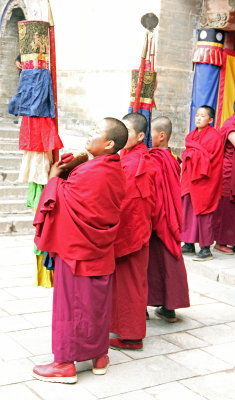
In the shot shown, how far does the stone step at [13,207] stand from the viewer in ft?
26.1

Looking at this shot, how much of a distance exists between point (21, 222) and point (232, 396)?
463 cm

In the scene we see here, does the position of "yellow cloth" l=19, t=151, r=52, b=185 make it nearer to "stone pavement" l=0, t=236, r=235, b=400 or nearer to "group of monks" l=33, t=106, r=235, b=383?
"group of monks" l=33, t=106, r=235, b=383

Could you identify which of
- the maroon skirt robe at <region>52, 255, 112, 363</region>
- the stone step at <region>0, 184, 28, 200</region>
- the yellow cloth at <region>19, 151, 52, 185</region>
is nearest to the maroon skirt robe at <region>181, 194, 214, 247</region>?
the yellow cloth at <region>19, 151, 52, 185</region>

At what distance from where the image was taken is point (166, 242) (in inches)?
175

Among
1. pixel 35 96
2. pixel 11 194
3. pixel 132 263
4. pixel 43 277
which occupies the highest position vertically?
pixel 35 96

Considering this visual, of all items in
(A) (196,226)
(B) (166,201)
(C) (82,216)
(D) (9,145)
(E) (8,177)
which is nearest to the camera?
(C) (82,216)

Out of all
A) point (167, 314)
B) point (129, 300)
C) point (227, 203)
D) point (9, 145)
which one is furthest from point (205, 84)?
point (129, 300)

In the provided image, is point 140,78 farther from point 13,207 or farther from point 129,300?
point 13,207

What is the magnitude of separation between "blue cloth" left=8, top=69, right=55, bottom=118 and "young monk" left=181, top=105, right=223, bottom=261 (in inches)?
82.5

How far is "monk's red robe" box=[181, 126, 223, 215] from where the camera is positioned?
627 cm

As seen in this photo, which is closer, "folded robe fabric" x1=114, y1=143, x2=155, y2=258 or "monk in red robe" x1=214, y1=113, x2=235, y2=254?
"folded robe fabric" x1=114, y1=143, x2=155, y2=258

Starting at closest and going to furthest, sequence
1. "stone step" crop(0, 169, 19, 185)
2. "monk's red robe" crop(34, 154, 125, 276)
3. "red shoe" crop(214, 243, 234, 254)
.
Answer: "monk's red robe" crop(34, 154, 125, 276)
"red shoe" crop(214, 243, 234, 254)
"stone step" crop(0, 169, 19, 185)

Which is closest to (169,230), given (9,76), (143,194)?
(143,194)

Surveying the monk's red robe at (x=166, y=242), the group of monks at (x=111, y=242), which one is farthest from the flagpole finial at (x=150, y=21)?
the monk's red robe at (x=166, y=242)
